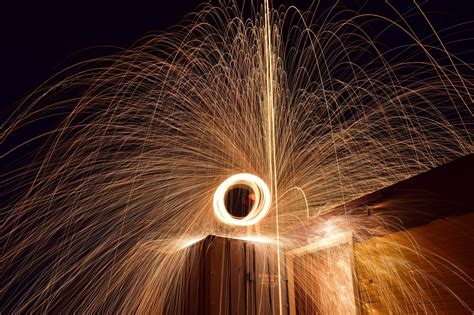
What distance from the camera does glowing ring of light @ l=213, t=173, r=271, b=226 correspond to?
599 cm

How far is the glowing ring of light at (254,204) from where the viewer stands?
5.99 meters

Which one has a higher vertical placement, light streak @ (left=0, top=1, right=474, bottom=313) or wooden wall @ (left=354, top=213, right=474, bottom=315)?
light streak @ (left=0, top=1, right=474, bottom=313)

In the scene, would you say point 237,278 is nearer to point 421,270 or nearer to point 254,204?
point 254,204

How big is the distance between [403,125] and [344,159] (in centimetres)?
160

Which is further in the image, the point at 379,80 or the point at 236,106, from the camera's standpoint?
the point at 236,106

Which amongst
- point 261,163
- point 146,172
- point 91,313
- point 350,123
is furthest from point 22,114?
point 91,313

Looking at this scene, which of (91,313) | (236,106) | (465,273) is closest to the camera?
(465,273)

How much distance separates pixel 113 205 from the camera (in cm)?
984

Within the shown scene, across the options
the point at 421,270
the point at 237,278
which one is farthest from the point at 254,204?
the point at 421,270

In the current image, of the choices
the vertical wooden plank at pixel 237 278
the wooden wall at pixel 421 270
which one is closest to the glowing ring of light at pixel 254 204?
the vertical wooden plank at pixel 237 278

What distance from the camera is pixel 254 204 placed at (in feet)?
20.6

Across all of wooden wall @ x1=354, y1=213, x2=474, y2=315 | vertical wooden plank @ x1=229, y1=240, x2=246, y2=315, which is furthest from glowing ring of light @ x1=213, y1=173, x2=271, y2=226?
wooden wall @ x1=354, y1=213, x2=474, y2=315

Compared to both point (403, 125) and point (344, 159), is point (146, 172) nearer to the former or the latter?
point (344, 159)

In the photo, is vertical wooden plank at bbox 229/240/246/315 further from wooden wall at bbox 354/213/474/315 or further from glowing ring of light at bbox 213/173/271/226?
wooden wall at bbox 354/213/474/315
